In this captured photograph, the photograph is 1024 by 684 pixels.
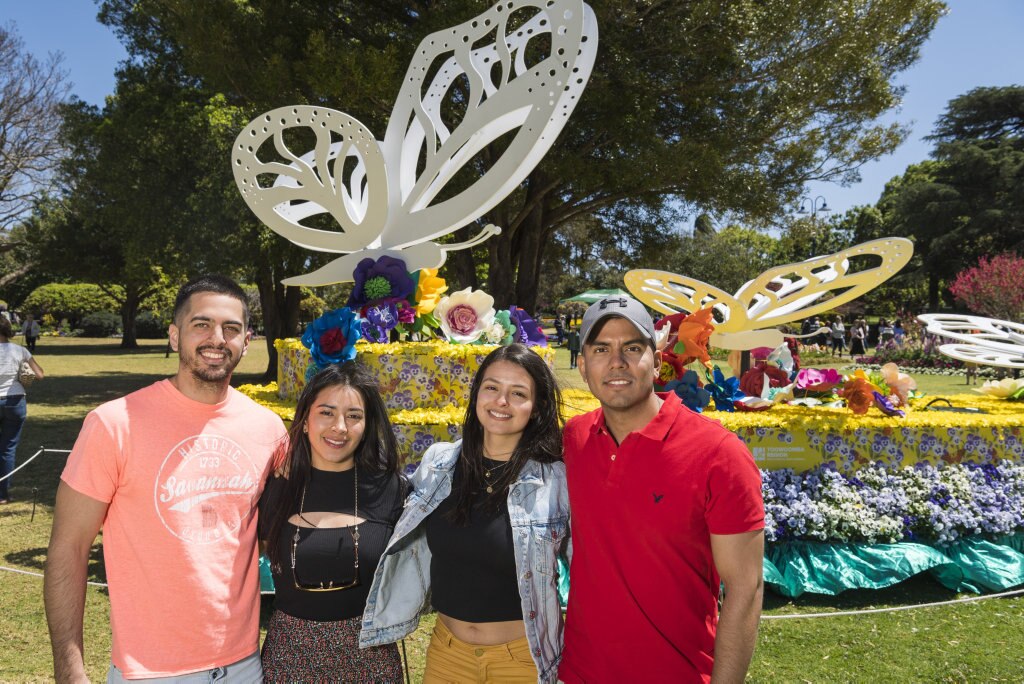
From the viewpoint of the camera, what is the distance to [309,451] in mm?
2357

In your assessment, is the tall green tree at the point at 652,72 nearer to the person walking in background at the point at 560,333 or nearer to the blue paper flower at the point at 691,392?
the blue paper flower at the point at 691,392

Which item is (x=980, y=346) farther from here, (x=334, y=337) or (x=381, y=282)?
(x=334, y=337)

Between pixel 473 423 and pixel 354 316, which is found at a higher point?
pixel 354 316

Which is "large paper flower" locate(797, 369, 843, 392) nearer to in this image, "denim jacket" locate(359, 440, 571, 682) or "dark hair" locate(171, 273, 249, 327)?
"denim jacket" locate(359, 440, 571, 682)

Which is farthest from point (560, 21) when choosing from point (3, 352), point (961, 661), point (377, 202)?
point (3, 352)

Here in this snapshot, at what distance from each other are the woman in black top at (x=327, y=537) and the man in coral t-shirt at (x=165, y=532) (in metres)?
0.10

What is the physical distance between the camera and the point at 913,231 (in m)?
38.3

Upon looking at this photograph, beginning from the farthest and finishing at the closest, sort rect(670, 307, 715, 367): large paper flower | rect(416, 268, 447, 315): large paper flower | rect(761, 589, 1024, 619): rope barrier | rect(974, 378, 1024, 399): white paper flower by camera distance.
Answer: rect(974, 378, 1024, 399): white paper flower
rect(670, 307, 715, 367): large paper flower
rect(416, 268, 447, 315): large paper flower
rect(761, 589, 1024, 619): rope barrier

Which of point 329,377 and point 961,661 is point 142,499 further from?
point 961,661

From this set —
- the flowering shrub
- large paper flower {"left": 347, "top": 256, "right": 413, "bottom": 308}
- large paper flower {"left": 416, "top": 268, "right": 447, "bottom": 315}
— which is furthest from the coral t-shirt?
the flowering shrub

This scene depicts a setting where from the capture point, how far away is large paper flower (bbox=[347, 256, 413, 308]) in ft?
16.5

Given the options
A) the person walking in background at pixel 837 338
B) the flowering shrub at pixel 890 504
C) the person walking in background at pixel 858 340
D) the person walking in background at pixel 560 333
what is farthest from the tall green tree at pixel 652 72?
the person walking in background at pixel 560 333

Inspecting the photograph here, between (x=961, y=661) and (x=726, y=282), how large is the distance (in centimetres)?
3920

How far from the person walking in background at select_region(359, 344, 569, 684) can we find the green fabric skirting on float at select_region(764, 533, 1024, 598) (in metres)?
3.19
